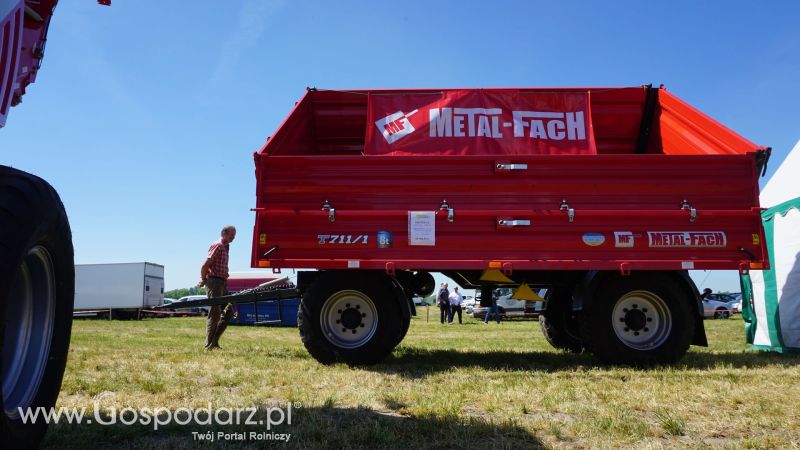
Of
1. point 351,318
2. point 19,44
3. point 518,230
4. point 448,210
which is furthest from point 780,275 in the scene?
point 19,44

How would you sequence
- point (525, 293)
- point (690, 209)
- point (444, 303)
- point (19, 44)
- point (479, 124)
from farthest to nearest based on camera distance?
point (444, 303), point (479, 124), point (525, 293), point (690, 209), point (19, 44)

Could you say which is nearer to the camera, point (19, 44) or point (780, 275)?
point (19, 44)

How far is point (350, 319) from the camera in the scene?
18.9 ft

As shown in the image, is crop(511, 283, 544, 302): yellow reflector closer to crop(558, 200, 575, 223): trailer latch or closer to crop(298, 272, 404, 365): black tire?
crop(558, 200, 575, 223): trailer latch

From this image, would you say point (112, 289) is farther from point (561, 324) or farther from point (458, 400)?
point (458, 400)

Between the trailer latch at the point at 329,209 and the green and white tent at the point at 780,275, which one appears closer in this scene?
the trailer latch at the point at 329,209

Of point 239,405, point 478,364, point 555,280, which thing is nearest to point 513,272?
point 555,280

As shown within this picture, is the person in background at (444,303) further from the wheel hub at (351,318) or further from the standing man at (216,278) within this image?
the wheel hub at (351,318)

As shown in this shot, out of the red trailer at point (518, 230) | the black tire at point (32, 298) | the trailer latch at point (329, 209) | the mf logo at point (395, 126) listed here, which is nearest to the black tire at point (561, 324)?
the red trailer at point (518, 230)

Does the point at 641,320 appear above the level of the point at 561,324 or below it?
above

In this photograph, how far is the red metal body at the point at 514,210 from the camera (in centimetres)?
561

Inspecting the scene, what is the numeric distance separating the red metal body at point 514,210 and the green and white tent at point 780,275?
7.75ft

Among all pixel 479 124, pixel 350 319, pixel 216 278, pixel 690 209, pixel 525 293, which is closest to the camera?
pixel 690 209
